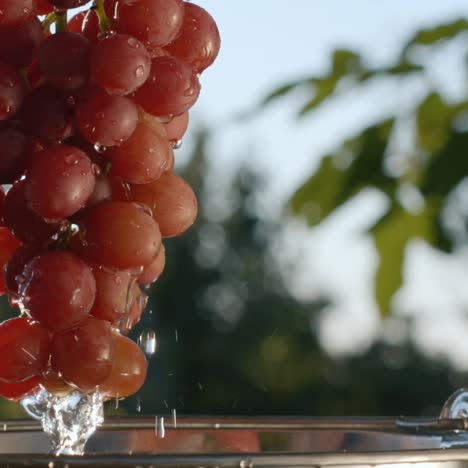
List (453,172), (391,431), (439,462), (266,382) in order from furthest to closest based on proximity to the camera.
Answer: (266,382), (453,172), (391,431), (439,462)

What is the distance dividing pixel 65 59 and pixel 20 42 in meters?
0.02

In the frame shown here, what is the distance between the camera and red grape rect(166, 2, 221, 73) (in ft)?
1.42

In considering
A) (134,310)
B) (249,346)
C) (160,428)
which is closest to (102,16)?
(134,310)

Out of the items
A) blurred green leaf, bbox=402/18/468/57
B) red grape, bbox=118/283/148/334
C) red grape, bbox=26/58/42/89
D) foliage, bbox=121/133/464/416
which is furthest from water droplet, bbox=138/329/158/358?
foliage, bbox=121/133/464/416

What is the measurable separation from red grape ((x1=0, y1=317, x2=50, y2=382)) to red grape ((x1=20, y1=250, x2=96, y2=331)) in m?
0.02

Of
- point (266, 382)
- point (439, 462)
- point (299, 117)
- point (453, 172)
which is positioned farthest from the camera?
point (266, 382)

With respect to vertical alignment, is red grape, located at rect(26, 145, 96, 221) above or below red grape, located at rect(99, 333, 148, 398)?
above

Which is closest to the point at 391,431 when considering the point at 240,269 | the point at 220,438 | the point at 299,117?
the point at 220,438

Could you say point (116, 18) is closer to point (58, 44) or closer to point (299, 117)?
point (58, 44)

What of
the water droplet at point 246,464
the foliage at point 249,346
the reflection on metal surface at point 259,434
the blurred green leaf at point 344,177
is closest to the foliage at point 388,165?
the blurred green leaf at point 344,177

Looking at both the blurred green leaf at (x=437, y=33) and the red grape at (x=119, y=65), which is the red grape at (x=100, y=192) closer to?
the red grape at (x=119, y=65)

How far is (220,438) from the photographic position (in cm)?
59

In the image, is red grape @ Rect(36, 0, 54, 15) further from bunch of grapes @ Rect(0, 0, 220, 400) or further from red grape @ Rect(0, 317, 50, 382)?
red grape @ Rect(0, 317, 50, 382)

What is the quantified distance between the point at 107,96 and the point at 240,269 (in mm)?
10190
